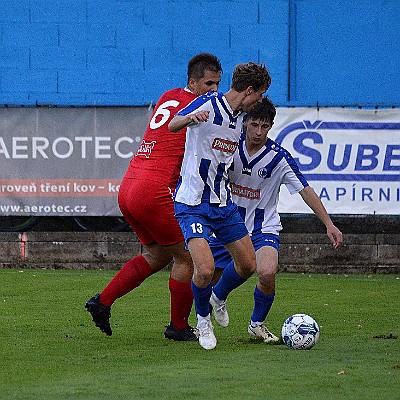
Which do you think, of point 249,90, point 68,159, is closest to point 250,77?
point 249,90

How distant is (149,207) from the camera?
752 centimetres

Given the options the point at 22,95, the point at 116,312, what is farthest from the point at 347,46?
the point at 116,312

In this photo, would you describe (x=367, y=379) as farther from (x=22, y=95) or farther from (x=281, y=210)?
(x=22, y=95)

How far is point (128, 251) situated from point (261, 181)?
6.43 meters

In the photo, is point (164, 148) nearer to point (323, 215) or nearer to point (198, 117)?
point (198, 117)

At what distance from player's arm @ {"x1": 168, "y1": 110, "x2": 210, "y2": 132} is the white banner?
6919 millimetres

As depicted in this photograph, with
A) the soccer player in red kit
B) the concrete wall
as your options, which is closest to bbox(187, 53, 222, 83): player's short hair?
the soccer player in red kit

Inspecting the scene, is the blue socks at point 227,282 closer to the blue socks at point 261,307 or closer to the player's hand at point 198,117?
the blue socks at point 261,307

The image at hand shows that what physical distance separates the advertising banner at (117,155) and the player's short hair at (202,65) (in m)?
6.23

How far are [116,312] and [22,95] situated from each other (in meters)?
6.53

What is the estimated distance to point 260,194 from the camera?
7984mm

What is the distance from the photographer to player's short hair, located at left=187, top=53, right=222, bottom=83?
7.48 m

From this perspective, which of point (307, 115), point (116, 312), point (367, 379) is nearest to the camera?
point (367, 379)

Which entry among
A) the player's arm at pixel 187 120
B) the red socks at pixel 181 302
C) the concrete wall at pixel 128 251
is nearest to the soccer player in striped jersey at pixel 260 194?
the red socks at pixel 181 302
